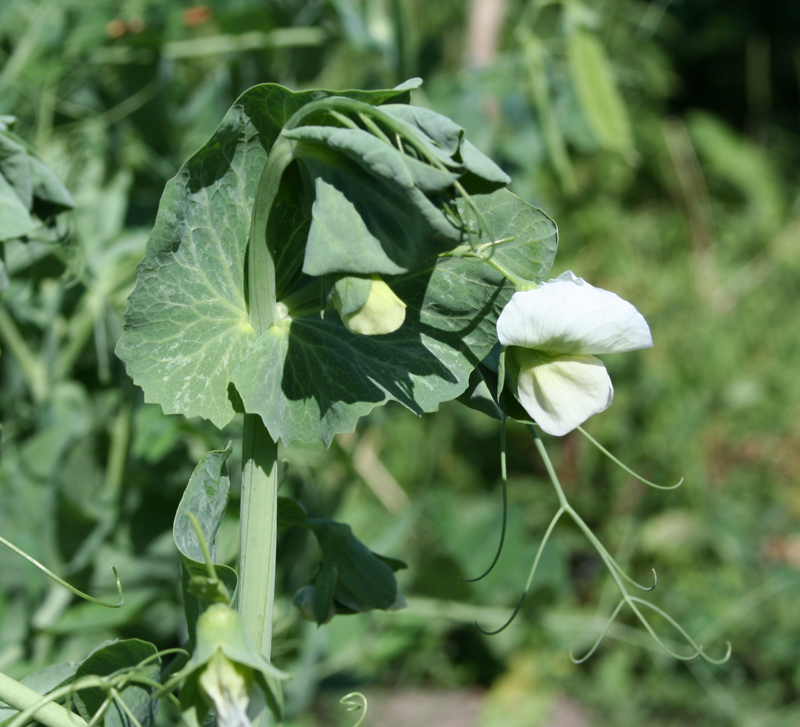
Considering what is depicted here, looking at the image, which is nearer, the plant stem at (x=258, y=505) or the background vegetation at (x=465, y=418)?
the plant stem at (x=258, y=505)

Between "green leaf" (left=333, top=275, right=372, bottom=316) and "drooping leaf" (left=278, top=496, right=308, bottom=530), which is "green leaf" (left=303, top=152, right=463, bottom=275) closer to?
"green leaf" (left=333, top=275, right=372, bottom=316)

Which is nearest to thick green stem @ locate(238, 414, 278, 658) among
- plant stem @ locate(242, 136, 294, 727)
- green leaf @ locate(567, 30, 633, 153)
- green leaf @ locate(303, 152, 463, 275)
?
plant stem @ locate(242, 136, 294, 727)

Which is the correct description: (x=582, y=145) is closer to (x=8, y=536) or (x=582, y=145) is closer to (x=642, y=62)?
(x=8, y=536)

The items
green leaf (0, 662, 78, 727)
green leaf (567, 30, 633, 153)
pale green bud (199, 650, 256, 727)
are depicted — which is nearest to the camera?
pale green bud (199, 650, 256, 727)

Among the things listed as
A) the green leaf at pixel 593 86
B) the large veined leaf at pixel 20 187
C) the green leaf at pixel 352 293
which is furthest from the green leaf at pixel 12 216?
the green leaf at pixel 593 86

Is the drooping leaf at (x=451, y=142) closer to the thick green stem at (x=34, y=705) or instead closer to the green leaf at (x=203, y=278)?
the green leaf at (x=203, y=278)

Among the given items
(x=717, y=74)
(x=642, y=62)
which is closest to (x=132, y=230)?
(x=642, y=62)

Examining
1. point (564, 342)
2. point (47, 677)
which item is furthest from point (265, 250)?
point (47, 677)
